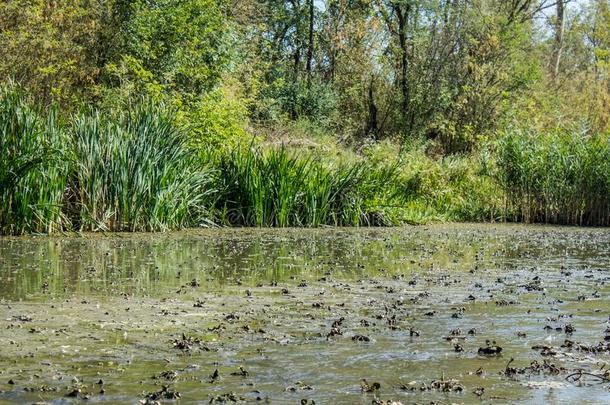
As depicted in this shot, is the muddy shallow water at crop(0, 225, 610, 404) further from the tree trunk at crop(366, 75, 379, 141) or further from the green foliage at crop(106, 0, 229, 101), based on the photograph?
the tree trunk at crop(366, 75, 379, 141)

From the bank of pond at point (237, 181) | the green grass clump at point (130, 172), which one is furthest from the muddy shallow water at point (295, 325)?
the green grass clump at point (130, 172)

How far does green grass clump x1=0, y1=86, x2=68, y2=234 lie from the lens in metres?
11.2

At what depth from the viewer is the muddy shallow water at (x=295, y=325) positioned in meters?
4.27

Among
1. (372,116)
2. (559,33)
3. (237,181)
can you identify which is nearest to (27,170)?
(237,181)

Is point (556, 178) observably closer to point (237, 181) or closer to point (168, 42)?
point (237, 181)

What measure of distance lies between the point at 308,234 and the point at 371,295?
20.4 feet

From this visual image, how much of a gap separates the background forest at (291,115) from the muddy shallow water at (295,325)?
1726 millimetres

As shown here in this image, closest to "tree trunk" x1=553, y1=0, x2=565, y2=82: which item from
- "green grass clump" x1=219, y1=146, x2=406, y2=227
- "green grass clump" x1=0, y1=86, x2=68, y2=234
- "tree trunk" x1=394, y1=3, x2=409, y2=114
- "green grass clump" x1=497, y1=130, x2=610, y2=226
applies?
"tree trunk" x1=394, y1=3, x2=409, y2=114

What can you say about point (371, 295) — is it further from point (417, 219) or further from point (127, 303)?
point (417, 219)

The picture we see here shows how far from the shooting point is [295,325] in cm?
591

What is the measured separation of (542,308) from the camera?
22.5 ft

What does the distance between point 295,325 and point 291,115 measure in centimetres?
2247

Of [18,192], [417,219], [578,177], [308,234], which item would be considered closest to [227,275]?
[18,192]

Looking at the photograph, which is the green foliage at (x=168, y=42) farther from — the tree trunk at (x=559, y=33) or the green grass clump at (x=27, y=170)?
the tree trunk at (x=559, y=33)
